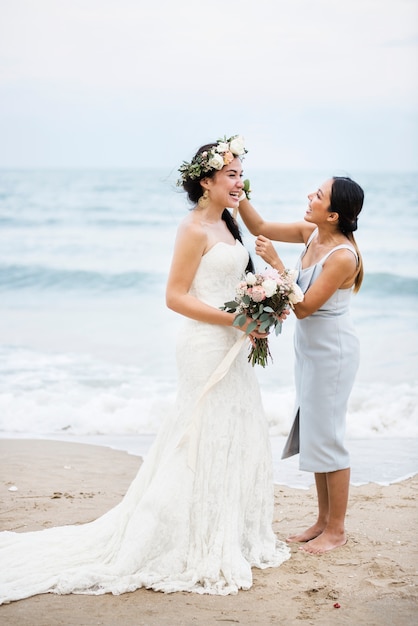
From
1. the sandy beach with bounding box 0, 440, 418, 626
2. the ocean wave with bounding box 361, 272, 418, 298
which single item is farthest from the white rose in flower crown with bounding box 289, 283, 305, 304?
the ocean wave with bounding box 361, 272, 418, 298

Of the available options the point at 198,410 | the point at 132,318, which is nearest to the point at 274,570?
the point at 198,410

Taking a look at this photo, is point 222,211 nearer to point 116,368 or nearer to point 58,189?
point 116,368

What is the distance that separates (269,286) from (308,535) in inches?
64.8

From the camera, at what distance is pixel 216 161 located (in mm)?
4160

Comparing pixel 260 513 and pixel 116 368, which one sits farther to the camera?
pixel 116 368

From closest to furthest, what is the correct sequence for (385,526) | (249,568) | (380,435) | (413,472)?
(249,568) < (385,526) < (413,472) < (380,435)

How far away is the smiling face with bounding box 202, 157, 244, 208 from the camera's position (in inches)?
167

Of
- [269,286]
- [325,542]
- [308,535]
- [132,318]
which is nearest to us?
[269,286]

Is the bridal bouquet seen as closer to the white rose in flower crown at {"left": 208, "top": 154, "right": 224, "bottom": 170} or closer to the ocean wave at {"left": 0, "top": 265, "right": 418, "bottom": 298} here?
the white rose in flower crown at {"left": 208, "top": 154, "right": 224, "bottom": 170}

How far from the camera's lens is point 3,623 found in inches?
138

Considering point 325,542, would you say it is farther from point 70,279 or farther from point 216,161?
point 70,279

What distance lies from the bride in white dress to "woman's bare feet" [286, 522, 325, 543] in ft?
1.09

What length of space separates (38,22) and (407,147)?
14.0 meters

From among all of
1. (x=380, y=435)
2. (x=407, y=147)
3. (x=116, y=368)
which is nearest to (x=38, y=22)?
(x=407, y=147)
